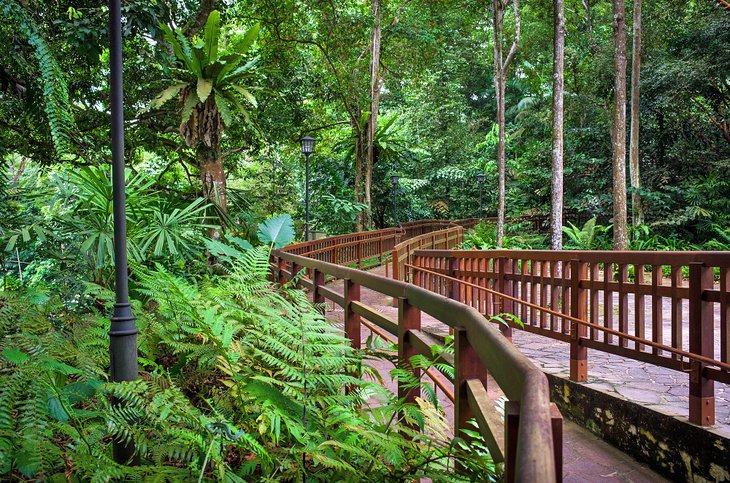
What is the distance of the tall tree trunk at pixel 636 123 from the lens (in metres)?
17.0

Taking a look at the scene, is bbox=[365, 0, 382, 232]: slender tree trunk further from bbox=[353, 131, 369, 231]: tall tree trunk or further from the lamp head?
A: the lamp head

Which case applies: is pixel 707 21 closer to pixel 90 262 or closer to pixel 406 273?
pixel 406 273

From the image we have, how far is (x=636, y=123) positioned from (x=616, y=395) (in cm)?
1549

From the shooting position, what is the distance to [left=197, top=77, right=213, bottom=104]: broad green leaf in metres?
8.88

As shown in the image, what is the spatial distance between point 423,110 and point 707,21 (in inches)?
664

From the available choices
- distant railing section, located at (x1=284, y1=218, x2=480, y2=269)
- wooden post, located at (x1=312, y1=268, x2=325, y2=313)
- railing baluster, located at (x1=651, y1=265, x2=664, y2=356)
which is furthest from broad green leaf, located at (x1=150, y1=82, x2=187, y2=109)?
railing baluster, located at (x1=651, y1=265, x2=664, y2=356)

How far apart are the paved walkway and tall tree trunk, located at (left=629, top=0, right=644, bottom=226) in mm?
13357

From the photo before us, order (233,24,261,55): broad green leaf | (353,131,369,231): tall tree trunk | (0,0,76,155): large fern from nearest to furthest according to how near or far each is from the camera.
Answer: (0,0,76,155): large fern, (233,24,261,55): broad green leaf, (353,131,369,231): tall tree trunk

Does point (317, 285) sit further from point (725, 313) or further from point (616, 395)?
point (725, 313)

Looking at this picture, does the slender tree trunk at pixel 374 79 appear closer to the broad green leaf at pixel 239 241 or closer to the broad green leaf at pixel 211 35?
the broad green leaf at pixel 211 35

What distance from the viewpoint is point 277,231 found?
29.5ft

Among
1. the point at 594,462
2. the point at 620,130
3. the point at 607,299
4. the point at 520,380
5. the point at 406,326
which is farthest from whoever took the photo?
the point at 620,130

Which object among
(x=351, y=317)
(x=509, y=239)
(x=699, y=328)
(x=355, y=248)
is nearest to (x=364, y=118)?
(x=355, y=248)

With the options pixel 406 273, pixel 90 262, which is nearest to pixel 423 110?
pixel 406 273
